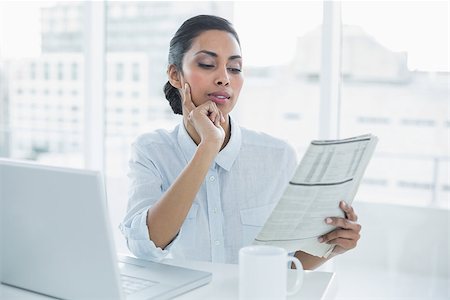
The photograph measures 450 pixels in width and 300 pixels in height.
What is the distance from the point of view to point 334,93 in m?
2.87

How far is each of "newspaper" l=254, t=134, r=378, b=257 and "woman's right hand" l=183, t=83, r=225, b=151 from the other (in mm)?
373

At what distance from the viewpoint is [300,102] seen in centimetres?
331

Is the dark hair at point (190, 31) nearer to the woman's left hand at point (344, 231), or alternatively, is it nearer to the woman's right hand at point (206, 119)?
the woman's right hand at point (206, 119)

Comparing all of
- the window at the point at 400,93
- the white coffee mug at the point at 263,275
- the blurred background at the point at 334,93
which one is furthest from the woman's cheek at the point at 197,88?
the window at the point at 400,93

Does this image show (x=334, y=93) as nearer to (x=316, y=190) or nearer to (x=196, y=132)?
(x=196, y=132)

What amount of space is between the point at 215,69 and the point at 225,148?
0.23 metres

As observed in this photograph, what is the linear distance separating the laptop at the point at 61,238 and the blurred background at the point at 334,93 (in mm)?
1929

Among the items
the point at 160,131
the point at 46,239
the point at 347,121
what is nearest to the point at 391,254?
the point at 347,121

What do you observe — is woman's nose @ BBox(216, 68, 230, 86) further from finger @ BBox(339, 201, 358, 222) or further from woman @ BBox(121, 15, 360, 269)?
finger @ BBox(339, 201, 358, 222)

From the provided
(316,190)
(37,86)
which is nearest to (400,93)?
(316,190)

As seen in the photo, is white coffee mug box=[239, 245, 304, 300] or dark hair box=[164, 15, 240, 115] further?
dark hair box=[164, 15, 240, 115]

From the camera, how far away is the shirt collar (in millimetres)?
1730

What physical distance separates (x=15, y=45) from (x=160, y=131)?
262cm

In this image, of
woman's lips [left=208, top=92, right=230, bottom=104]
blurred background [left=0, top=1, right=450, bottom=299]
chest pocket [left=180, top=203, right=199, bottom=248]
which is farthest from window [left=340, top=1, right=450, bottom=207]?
chest pocket [left=180, top=203, right=199, bottom=248]
